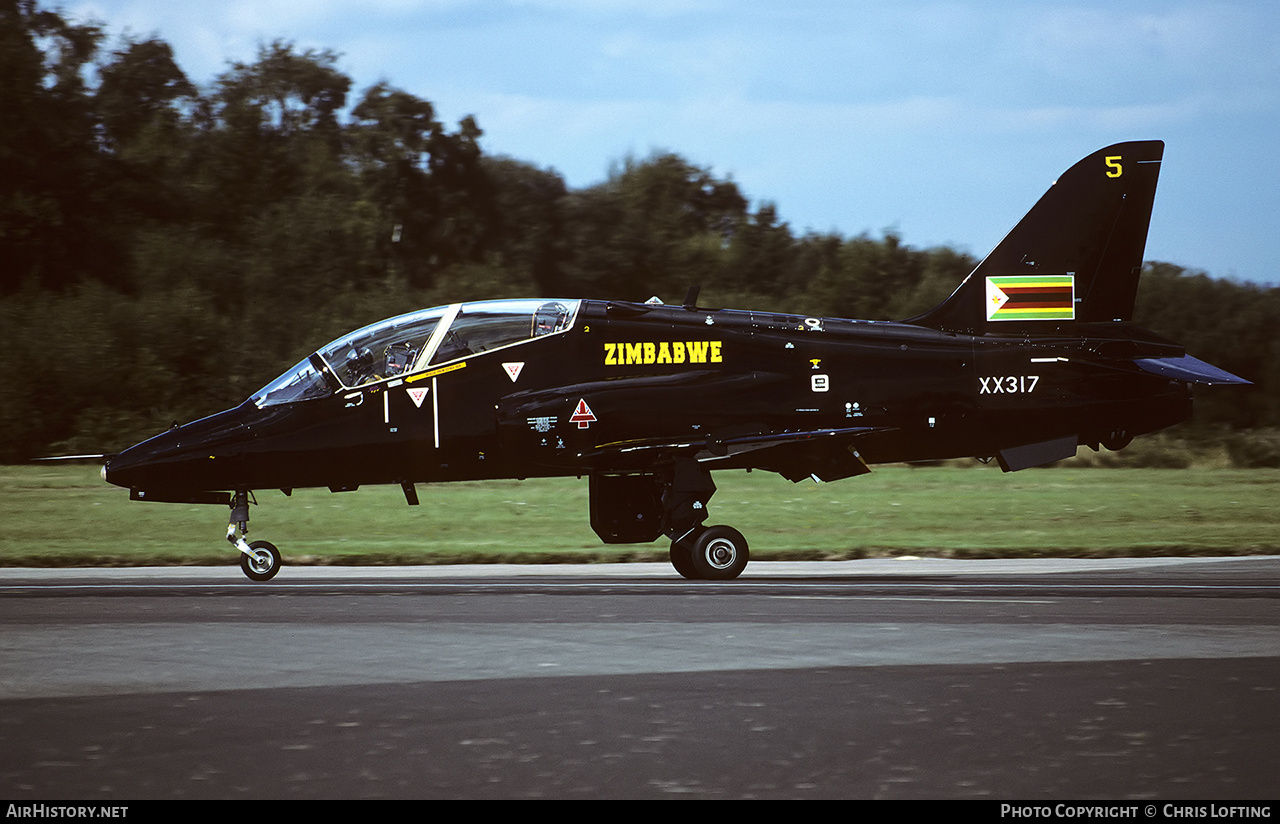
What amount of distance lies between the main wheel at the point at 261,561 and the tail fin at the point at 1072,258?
824cm

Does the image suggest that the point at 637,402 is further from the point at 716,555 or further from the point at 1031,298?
the point at 1031,298

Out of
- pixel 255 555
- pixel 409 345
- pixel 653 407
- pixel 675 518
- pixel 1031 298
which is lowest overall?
pixel 255 555

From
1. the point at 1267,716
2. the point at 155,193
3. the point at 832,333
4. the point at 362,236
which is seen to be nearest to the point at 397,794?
the point at 1267,716

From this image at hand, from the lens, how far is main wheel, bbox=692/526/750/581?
51.9 ft

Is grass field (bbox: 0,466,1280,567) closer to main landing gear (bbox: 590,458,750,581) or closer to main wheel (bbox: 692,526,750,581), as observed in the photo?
main landing gear (bbox: 590,458,750,581)

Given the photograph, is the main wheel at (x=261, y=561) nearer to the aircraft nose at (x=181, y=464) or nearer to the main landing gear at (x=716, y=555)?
the aircraft nose at (x=181, y=464)

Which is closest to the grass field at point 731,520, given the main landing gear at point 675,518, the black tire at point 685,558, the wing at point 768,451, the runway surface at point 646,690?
the main landing gear at point 675,518

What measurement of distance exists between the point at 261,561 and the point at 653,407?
15.4 feet

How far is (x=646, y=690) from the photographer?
30.0 feet

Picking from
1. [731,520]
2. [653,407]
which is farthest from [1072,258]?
[731,520]

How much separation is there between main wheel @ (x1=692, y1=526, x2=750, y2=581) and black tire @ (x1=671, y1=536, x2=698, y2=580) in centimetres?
5

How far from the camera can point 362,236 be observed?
1806 inches

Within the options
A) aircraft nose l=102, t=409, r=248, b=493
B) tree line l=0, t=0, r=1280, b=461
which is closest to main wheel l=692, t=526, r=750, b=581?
aircraft nose l=102, t=409, r=248, b=493
